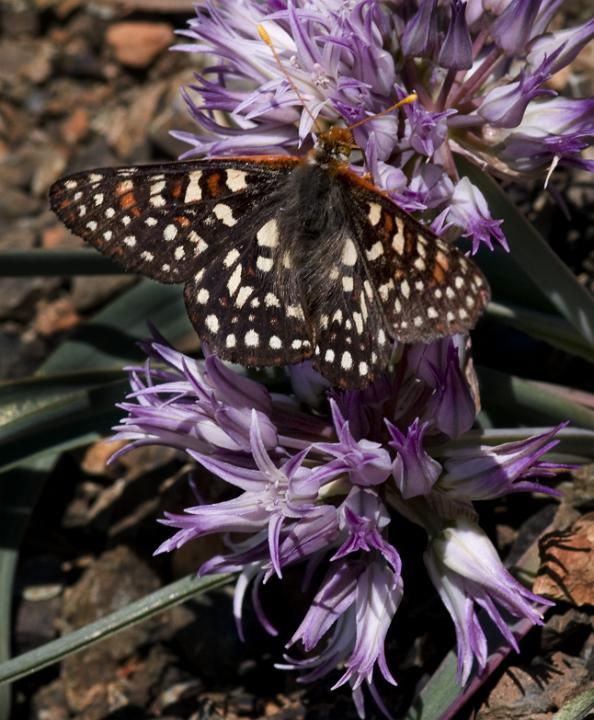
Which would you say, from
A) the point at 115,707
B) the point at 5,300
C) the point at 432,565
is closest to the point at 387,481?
the point at 432,565

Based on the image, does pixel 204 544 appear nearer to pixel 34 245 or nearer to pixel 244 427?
pixel 244 427

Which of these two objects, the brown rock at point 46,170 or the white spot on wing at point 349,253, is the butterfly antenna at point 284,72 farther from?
the brown rock at point 46,170

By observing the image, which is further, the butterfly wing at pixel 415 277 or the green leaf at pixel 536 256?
the green leaf at pixel 536 256

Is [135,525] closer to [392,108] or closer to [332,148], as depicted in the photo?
[332,148]

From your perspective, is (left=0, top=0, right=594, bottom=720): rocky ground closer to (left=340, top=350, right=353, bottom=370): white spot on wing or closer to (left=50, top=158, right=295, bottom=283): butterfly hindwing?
(left=340, top=350, right=353, bottom=370): white spot on wing

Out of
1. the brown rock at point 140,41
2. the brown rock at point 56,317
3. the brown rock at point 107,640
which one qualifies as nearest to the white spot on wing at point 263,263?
the brown rock at point 107,640

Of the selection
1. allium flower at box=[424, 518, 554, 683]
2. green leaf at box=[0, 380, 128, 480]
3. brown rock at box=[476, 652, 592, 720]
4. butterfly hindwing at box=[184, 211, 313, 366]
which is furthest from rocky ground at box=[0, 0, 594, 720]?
butterfly hindwing at box=[184, 211, 313, 366]

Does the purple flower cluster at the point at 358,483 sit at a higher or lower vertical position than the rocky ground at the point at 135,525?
higher
